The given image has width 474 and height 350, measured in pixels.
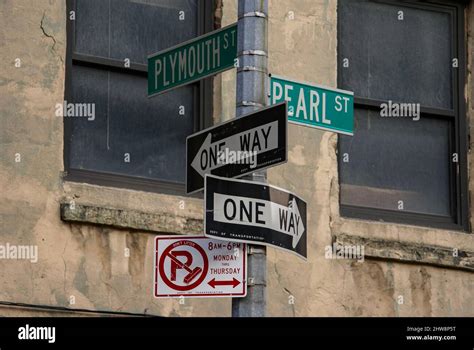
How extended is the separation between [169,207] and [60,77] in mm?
1276

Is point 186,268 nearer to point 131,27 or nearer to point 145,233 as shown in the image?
point 145,233

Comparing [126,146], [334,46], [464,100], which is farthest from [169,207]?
[464,100]

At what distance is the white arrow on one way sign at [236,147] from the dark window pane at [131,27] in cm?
273

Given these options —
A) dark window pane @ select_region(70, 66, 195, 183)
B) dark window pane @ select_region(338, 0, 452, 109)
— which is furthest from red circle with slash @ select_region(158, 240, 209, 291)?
dark window pane @ select_region(338, 0, 452, 109)

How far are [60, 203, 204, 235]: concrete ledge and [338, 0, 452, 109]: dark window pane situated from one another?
88.1 inches

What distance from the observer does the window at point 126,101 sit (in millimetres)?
10453

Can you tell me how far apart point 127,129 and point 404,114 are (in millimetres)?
2723

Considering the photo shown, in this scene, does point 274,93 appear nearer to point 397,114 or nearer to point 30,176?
point 30,176

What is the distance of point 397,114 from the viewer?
1206 cm

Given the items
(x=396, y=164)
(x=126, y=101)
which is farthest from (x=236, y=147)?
(x=396, y=164)

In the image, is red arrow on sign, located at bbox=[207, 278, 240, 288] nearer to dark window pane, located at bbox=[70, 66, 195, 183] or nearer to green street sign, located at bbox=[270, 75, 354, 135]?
green street sign, located at bbox=[270, 75, 354, 135]

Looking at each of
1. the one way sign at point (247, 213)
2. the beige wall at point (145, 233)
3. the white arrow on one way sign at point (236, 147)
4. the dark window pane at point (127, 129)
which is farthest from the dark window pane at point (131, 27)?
the one way sign at point (247, 213)

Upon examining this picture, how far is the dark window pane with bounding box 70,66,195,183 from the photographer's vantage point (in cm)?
1046

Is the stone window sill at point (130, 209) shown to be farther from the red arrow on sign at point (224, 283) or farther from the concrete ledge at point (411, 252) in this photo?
the red arrow on sign at point (224, 283)
